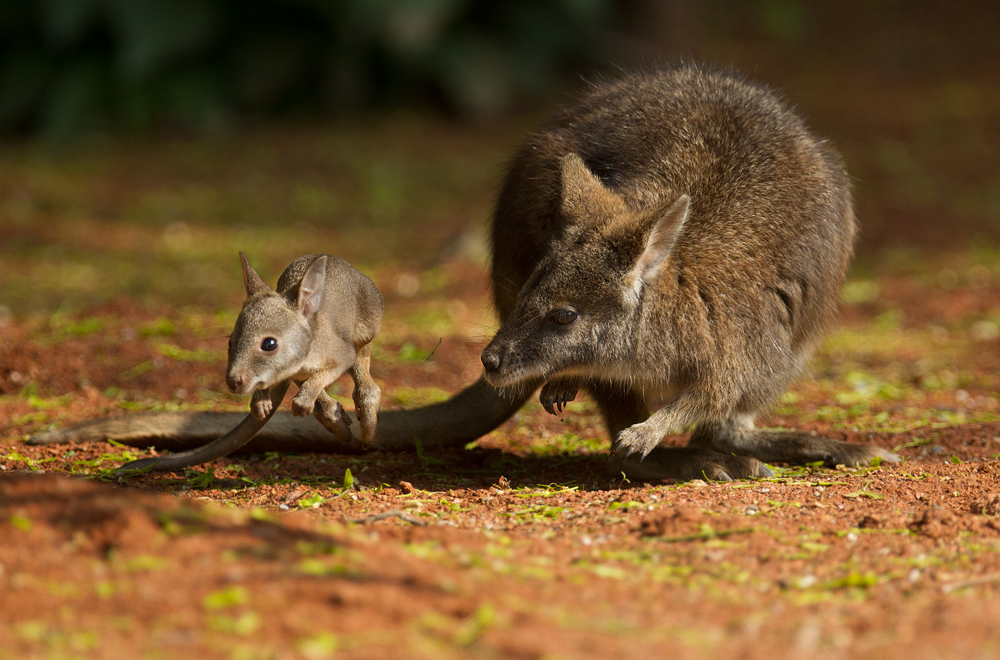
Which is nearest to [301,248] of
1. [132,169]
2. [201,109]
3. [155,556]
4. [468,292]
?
[468,292]

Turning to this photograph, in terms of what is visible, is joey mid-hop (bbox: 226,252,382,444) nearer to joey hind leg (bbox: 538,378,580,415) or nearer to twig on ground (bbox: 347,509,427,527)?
twig on ground (bbox: 347,509,427,527)

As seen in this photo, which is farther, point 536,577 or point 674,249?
point 674,249

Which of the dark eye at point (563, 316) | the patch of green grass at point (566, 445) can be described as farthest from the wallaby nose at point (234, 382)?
the patch of green grass at point (566, 445)

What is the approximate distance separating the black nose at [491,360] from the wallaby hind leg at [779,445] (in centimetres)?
112

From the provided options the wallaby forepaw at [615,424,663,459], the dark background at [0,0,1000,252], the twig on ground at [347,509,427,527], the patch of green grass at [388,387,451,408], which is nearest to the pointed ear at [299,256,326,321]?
the twig on ground at [347,509,427,527]

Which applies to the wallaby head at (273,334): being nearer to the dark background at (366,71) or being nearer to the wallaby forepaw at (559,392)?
the wallaby forepaw at (559,392)

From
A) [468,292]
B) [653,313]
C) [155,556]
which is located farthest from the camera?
[468,292]

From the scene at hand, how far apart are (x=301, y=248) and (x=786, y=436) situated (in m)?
6.12

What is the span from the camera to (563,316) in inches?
173

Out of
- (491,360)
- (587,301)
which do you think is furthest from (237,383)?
(587,301)

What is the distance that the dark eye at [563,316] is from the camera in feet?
14.4

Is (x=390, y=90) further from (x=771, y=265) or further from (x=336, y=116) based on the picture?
(x=771, y=265)

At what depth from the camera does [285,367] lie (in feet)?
11.9

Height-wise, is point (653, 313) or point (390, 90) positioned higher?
point (390, 90)
